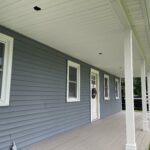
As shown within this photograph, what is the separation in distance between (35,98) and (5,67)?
3.69 ft

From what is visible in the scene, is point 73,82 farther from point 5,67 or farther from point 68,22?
point 68,22

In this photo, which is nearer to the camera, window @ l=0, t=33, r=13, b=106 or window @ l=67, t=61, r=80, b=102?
window @ l=0, t=33, r=13, b=106

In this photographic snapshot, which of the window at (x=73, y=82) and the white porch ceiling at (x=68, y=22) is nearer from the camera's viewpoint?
the white porch ceiling at (x=68, y=22)

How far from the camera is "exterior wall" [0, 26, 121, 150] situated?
11.8 ft

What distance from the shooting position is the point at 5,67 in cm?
350

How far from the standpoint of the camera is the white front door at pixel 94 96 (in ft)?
26.8

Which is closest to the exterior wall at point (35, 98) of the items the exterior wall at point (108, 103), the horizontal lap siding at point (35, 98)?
the horizontal lap siding at point (35, 98)

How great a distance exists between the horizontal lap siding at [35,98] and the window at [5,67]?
0.40 feet

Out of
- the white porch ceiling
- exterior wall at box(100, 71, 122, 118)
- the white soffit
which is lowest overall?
exterior wall at box(100, 71, 122, 118)

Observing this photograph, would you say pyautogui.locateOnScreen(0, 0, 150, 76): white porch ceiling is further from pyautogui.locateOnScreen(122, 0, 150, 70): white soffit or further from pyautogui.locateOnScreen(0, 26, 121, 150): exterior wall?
pyautogui.locateOnScreen(0, 26, 121, 150): exterior wall

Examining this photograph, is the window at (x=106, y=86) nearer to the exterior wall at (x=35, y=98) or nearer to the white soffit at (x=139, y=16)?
the exterior wall at (x=35, y=98)

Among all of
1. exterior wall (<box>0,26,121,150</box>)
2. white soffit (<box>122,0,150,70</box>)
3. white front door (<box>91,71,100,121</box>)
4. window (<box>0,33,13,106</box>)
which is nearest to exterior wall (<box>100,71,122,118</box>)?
white front door (<box>91,71,100,121</box>)

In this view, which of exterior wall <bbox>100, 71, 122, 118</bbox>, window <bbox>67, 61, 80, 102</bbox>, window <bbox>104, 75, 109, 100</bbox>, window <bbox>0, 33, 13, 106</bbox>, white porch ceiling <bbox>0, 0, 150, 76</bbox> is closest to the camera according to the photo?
white porch ceiling <bbox>0, 0, 150, 76</bbox>

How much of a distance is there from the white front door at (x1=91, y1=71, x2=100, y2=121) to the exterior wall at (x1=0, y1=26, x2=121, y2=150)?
2155mm
